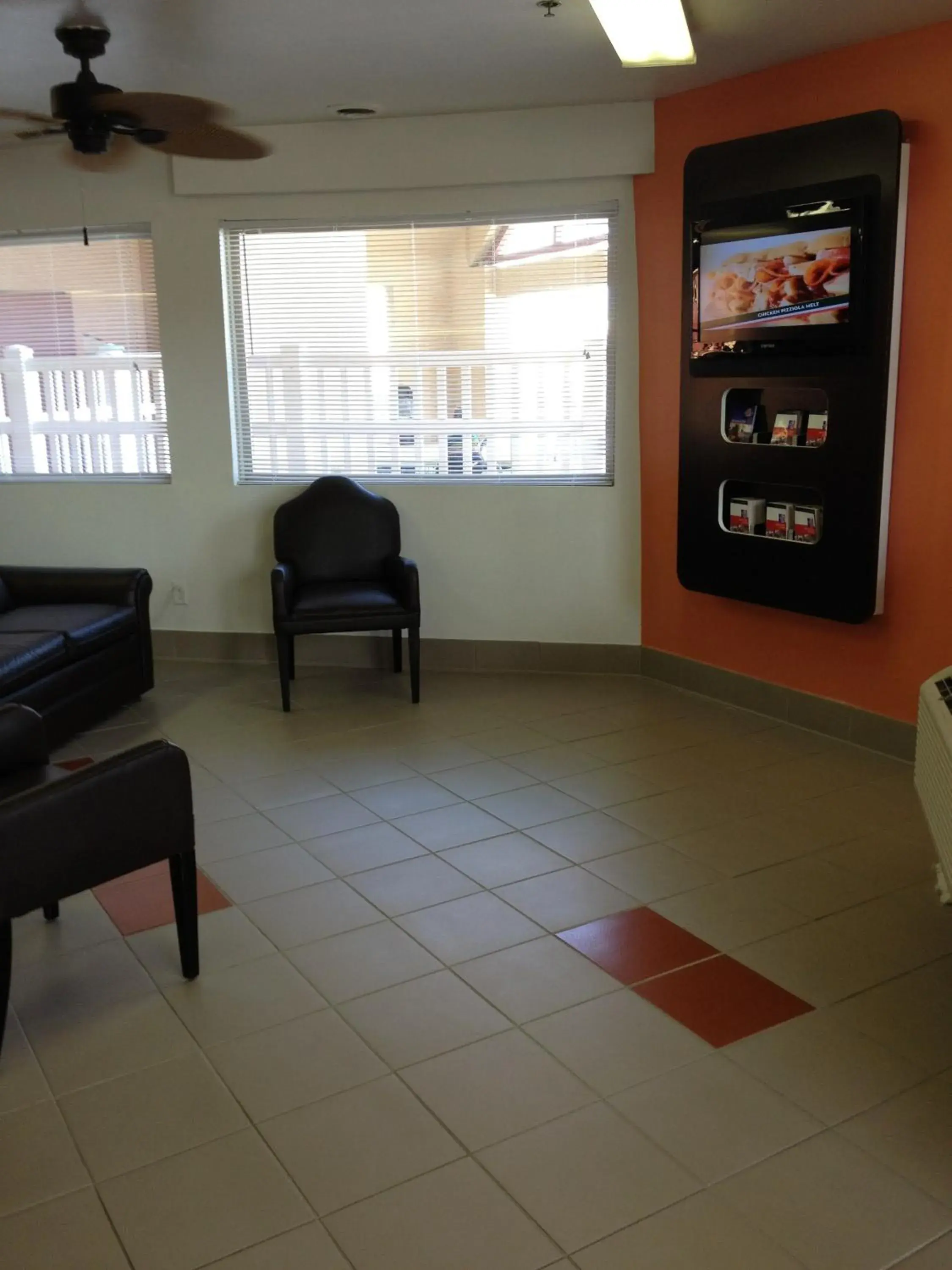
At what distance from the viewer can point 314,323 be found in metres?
5.61

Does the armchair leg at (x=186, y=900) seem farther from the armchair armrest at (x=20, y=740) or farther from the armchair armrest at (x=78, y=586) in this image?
the armchair armrest at (x=78, y=586)

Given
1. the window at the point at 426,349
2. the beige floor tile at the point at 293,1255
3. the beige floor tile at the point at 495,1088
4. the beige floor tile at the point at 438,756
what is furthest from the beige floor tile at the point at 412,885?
the window at the point at 426,349

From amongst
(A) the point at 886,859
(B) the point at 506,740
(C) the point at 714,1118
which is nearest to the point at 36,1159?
(C) the point at 714,1118

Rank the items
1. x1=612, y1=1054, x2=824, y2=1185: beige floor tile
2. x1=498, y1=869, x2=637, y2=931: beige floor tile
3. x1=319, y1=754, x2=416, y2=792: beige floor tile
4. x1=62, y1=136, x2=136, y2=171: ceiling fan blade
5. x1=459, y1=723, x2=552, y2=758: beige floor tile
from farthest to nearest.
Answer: x1=459, y1=723, x2=552, y2=758: beige floor tile, x1=319, y1=754, x2=416, y2=792: beige floor tile, x1=62, y1=136, x2=136, y2=171: ceiling fan blade, x1=498, y1=869, x2=637, y2=931: beige floor tile, x1=612, y1=1054, x2=824, y2=1185: beige floor tile

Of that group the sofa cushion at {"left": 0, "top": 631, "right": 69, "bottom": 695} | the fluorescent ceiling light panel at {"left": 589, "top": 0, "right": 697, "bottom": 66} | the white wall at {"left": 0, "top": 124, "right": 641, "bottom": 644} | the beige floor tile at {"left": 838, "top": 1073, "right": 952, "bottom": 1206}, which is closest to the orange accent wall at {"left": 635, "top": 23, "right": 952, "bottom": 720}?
the white wall at {"left": 0, "top": 124, "right": 641, "bottom": 644}

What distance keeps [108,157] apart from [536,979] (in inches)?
119

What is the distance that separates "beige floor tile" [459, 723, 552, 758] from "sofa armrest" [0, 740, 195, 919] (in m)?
1.91

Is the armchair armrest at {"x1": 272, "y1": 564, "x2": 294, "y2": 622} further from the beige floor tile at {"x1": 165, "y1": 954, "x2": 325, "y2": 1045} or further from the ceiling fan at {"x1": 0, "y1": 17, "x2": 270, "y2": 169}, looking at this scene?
the beige floor tile at {"x1": 165, "y1": 954, "x2": 325, "y2": 1045}

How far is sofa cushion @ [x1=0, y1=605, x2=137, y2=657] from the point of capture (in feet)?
15.1

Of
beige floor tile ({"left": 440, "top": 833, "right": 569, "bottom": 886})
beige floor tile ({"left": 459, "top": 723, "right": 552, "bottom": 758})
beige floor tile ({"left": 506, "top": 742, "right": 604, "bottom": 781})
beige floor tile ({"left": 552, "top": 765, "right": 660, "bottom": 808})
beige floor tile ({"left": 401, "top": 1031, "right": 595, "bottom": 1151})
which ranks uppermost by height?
beige floor tile ({"left": 459, "top": 723, "right": 552, "bottom": 758})

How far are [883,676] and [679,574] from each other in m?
1.04

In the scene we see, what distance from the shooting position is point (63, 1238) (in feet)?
6.43

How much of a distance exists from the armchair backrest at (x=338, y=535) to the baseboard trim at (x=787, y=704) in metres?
1.42

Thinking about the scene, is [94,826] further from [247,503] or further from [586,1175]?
[247,503]
